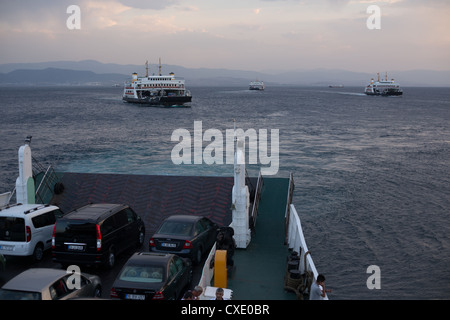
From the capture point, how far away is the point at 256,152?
4819 cm

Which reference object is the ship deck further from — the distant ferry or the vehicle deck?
the distant ferry

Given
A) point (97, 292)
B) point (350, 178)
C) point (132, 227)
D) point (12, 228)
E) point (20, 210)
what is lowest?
point (350, 178)

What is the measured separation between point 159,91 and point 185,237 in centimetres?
12874

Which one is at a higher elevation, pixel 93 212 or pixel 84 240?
pixel 93 212

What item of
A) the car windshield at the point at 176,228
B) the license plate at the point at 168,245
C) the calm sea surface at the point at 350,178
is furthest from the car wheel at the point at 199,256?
the calm sea surface at the point at 350,178

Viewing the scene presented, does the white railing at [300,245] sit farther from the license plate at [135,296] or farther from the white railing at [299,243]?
the license plate at [135,296]

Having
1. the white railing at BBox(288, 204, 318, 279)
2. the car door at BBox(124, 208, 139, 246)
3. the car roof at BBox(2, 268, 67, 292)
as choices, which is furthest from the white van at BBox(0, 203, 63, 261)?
the white railing at BBox(288, 204, 318, 279)

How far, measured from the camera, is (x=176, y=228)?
11789 mm

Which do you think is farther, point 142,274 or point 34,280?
point 142,274

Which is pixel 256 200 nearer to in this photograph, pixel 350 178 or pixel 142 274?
pixel 142 274

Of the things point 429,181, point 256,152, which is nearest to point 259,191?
point 429,181

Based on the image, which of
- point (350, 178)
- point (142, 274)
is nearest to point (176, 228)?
point (142, 274)

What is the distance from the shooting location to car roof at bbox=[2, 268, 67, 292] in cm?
749
